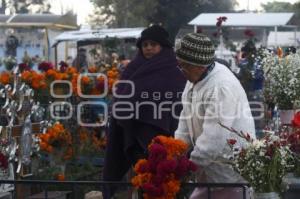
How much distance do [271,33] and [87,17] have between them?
24188mm

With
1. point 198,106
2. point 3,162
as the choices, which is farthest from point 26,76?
point 198,106

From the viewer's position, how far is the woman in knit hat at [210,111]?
3.30 metres

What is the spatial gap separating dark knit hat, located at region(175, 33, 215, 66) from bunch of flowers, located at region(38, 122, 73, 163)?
3865 millimetres

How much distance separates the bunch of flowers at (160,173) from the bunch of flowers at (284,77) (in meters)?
3.45

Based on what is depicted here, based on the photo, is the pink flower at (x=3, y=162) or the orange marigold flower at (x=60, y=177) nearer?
the pink flower at (x=3, y=162)

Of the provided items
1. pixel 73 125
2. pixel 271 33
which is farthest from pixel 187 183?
pixel 271 33

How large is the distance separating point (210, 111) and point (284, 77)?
3.17 m

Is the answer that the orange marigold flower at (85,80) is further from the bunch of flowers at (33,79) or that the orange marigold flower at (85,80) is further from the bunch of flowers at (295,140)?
the bunch of flowers at (295,140)

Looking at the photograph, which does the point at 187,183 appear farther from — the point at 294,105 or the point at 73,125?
the point at 73,125

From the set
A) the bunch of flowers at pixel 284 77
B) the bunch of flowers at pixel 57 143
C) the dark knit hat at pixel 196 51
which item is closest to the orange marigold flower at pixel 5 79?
the bunch of flowers at pixel 57 143

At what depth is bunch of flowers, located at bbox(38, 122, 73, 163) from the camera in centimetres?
712

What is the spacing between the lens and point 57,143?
7340mm

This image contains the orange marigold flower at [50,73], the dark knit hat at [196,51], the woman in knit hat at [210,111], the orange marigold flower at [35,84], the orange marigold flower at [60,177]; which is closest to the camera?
the woman in knit hat at [210,111]

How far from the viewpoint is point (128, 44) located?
20547 millimetres
